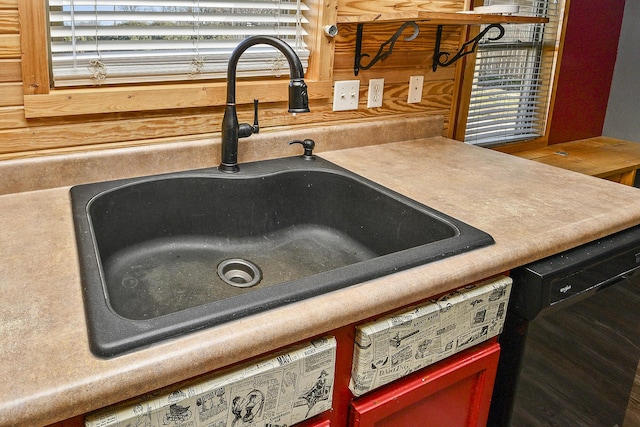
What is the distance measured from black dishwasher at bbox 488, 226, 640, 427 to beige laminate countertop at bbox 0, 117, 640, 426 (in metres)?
0.06

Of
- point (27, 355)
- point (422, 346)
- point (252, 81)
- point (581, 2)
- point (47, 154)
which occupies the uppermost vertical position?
point (581, 2)

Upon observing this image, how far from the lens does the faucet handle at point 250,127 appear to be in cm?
143

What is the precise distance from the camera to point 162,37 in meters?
1.39

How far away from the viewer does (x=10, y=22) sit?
3.78ft

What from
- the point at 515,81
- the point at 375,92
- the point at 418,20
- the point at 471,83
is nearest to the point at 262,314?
the point at 418,20

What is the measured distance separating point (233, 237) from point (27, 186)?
0.50 m

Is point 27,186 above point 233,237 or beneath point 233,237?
above

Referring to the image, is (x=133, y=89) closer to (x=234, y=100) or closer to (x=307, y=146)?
(x=234, y=100)

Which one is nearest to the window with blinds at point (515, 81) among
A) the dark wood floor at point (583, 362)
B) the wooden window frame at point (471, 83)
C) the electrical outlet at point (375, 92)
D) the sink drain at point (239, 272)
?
the wooden window frame at point (471, 83)

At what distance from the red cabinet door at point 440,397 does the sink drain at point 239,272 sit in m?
Result: 0.41

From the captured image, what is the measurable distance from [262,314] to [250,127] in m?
0.74

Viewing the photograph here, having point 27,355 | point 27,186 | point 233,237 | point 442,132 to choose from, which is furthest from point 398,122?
point 27,355

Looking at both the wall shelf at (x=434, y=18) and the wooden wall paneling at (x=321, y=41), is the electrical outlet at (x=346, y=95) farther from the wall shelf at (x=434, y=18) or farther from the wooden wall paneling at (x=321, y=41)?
the wall shelf at (x=434, y=18)

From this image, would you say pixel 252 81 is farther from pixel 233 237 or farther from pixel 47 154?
pixel 47 154
